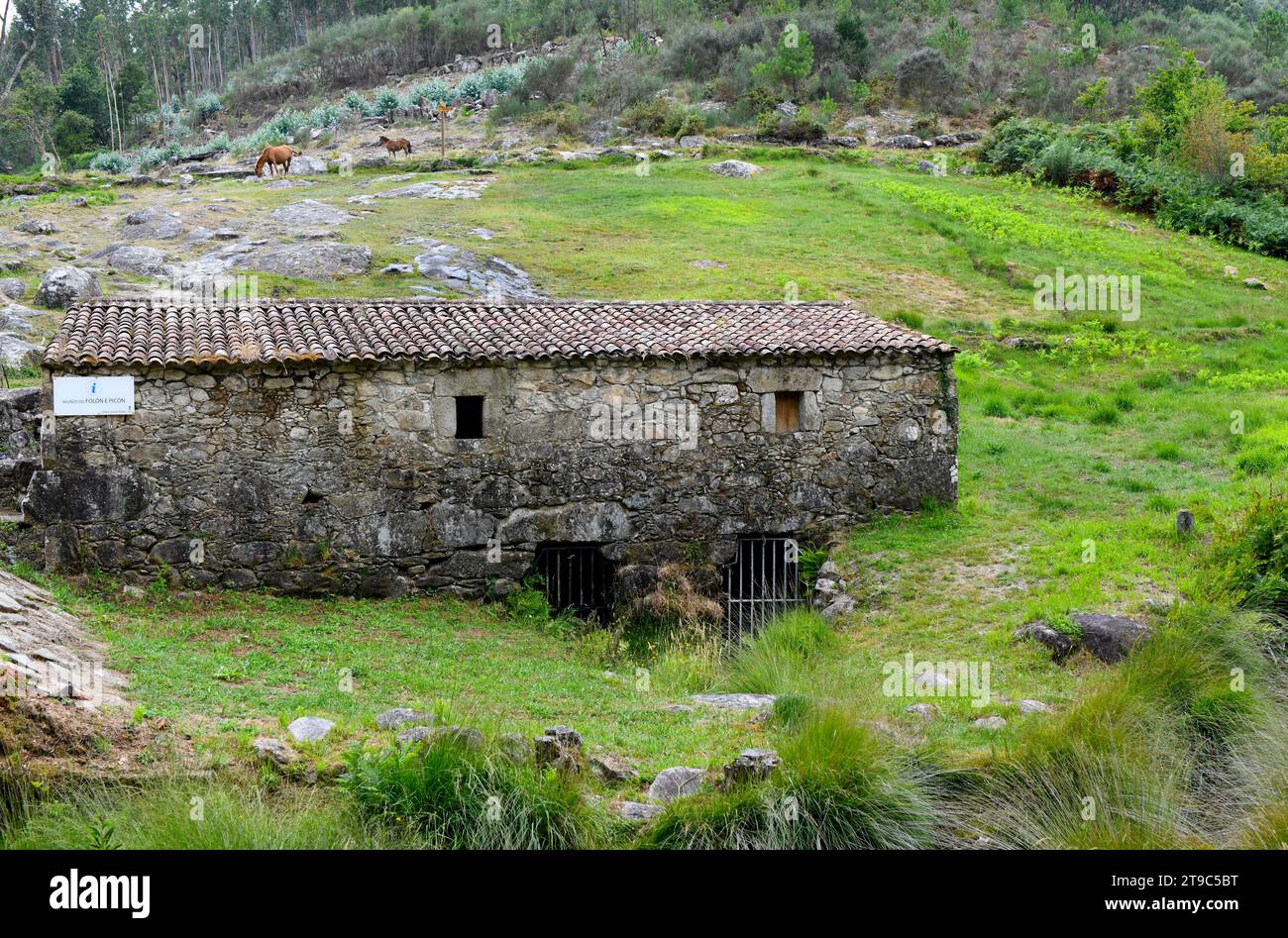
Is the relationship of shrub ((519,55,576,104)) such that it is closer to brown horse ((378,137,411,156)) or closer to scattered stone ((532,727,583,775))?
brown horse ((378,137,411,156))

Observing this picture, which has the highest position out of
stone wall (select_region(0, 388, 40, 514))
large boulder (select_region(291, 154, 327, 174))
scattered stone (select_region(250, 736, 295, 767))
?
large boulder (select_region(291, 154, 327, 174))

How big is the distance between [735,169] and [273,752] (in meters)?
30.6

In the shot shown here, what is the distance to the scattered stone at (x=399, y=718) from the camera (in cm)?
941

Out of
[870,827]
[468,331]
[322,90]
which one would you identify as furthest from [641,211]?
[322,90]

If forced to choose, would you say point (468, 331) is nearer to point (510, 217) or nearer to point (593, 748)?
point (593, 748)

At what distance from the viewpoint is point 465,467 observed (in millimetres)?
15859

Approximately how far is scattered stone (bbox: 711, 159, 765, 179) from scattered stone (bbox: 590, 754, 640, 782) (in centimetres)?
2925

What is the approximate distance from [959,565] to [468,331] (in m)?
7.67

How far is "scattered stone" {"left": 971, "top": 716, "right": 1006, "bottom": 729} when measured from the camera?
9.93 meters

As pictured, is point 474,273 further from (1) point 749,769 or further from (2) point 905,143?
(2) point 905,143

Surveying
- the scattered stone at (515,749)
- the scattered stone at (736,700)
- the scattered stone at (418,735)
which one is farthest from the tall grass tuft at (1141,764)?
the scattered stone at (418,735)

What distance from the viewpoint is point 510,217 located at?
30.5 metres

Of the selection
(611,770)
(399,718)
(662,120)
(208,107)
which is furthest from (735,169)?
(208,107)

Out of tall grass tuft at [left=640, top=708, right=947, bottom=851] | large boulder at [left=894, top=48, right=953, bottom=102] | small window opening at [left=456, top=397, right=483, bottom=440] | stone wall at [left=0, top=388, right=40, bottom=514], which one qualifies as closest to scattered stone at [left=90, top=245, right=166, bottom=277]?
stone wall at [left=0, top=388, right=40, bottom=514]
